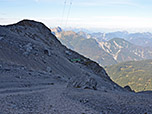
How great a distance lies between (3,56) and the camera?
95.6ft

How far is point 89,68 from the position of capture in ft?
163

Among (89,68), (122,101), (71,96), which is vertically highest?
(122,101)

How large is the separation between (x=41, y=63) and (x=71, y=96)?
17.8m

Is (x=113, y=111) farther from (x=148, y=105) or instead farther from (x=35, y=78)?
(x=35, y=78)

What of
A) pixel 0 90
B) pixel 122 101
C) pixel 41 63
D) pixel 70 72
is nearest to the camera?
pixel 122 101

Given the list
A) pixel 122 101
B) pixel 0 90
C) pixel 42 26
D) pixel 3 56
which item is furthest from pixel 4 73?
pixel 42 26

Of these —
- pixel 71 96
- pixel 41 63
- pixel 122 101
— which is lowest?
pixel 41 63

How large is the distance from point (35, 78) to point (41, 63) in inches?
357

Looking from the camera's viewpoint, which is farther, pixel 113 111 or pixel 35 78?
pixel 35 78

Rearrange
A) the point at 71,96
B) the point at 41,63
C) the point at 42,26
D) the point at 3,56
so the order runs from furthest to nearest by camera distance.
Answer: the point at 42,26, the point at 41,63, the point at 3,56, the point at 71,96

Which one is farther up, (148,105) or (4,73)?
(148,105)

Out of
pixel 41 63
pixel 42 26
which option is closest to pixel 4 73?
pixel 41 63

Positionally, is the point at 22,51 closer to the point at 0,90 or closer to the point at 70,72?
the point at 70,72

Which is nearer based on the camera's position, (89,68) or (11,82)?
(11,82)
